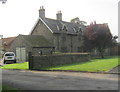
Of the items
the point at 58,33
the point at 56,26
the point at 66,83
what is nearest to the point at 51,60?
the point at 66,83

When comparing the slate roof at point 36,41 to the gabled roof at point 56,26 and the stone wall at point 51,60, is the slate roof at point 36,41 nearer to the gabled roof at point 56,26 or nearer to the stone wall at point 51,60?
the gabled roof at point 56,26

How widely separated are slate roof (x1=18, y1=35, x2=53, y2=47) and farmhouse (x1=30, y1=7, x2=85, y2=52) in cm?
126

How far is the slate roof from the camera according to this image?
120ft

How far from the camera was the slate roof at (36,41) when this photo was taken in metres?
36.5

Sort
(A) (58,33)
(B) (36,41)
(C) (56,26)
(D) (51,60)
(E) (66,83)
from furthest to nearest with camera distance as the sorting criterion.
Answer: (C) (56,26)
(A) (58,33)
(B) (36,41)
(D) (51,60)
(E) (66,83)

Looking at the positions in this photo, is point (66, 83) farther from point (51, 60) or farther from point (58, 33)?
point (58, 33)

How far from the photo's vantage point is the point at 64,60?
2405 cm

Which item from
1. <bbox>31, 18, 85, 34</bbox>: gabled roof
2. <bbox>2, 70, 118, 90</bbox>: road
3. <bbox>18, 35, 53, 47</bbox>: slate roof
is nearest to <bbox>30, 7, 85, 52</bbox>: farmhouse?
<bbox>31, 18, 85, 34</bbox>: gabled roof

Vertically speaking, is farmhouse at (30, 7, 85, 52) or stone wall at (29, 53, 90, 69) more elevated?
farmhouse at (30, 7, 85, 52)

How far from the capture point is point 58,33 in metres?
42.2

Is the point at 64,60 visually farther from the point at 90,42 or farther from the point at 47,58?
the point at 90,42

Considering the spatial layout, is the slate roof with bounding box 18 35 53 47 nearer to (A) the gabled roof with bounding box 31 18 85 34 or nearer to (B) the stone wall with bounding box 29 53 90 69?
(A) the gabled roof with bounding box 31 18 85 34

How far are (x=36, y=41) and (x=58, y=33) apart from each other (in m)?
6.01

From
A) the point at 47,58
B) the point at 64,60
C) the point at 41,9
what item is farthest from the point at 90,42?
the point at 47,58
